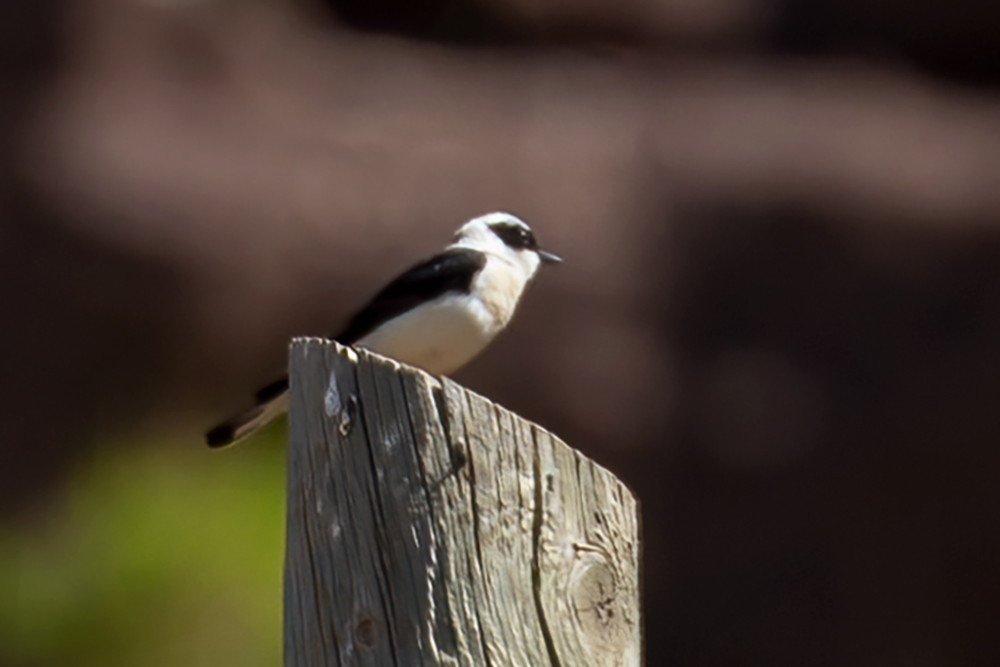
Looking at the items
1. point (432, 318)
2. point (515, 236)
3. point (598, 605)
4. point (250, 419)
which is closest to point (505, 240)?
point (515, 236)

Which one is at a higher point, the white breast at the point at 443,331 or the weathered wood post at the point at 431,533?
the white breast at the point at 443,331

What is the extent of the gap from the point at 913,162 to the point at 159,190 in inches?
189

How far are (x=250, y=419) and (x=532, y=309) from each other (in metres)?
3.35

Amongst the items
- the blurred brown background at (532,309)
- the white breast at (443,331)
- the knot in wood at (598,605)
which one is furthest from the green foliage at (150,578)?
the knot in wood at (598,605)

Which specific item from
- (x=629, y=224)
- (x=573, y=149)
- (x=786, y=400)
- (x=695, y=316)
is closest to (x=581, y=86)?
(x=573, y=149)

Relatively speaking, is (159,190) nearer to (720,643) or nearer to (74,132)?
(74,132)

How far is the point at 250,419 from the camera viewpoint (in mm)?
4625

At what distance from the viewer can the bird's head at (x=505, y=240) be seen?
5423mm

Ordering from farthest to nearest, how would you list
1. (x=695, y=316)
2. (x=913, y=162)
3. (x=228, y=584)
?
(x=913, y=162), (x=695, y=316), (x=228, y=584)

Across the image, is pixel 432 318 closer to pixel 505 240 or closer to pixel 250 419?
pixel 250 419

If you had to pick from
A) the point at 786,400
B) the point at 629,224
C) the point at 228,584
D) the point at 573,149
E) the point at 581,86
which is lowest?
the point at 228,584

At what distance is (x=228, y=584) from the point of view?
687 cm

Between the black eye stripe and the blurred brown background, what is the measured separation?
1.90 metres

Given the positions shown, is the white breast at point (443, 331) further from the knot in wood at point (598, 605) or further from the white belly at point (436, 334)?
the knot in wood at point (598, 605)
